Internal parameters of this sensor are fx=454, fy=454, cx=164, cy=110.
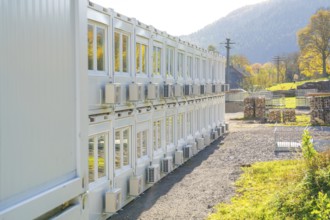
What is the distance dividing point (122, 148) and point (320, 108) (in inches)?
995

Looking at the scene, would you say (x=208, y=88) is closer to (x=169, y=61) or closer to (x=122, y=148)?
(x=169, y=61)

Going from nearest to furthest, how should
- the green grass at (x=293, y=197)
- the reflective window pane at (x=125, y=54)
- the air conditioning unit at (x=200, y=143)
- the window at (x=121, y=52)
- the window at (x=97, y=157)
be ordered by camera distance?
the green grass at (x=293, y=197), the window at (x=97, y=157), the window at (x=121, y=52), the reflective window pane at (x=125, y=54), the air conditioning unit at (x=200, y=143)

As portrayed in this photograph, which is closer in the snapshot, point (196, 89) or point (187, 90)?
point (187, 90)

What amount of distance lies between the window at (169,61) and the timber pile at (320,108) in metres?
18.8

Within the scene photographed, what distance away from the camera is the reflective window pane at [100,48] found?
36.8ft

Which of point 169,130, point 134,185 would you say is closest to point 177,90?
point 169,130

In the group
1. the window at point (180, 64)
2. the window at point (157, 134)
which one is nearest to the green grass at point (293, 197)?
the window at point (157, 134)

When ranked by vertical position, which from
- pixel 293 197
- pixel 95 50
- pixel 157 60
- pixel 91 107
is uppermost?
pixel 157 60

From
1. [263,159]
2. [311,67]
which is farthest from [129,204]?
[311,67]

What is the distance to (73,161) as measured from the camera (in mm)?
3420

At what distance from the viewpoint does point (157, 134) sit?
1619 cm

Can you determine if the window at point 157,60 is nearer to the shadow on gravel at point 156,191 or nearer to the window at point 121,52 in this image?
the window at point 121,52

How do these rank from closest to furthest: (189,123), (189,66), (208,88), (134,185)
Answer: (134,185) < (189,123) < (189,66) < (208,88)

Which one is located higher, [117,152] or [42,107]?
[42,107]
